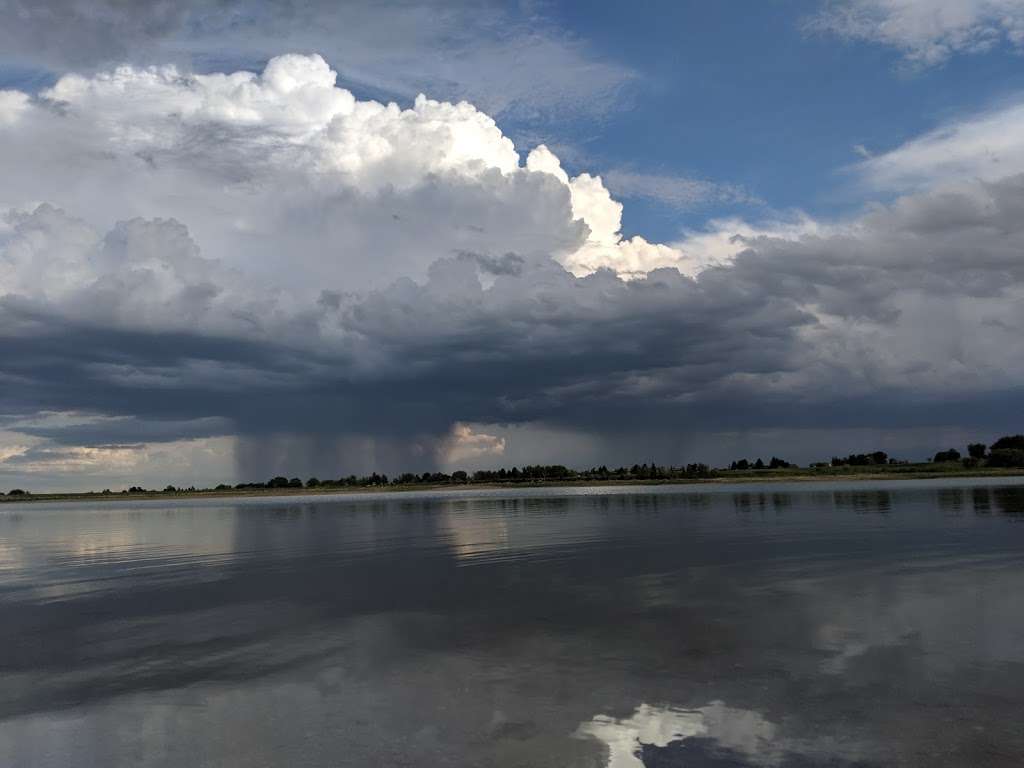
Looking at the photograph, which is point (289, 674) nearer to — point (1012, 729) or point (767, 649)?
point (767, 649)

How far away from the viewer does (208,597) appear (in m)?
36.0

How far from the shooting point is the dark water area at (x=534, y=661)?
605 inches

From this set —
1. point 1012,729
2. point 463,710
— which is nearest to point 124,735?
point 463,710

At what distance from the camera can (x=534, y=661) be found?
21828mm

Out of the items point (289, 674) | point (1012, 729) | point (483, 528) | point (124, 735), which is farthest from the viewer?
point (483, 528)

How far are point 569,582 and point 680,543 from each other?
1931 cm

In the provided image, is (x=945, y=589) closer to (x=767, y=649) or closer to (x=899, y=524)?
(x=767, y=649)

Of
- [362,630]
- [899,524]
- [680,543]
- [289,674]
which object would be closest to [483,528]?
[680,543]

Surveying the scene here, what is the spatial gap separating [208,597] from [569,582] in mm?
16621

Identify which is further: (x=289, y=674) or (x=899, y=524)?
(x=899, y=524)

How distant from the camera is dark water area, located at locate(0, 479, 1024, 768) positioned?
50.4 feet

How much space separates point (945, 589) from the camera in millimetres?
30938

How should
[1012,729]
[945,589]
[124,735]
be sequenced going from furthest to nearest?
[945,589] < [124,735] < [1012,729]

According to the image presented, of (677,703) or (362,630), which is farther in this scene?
(362,630)
